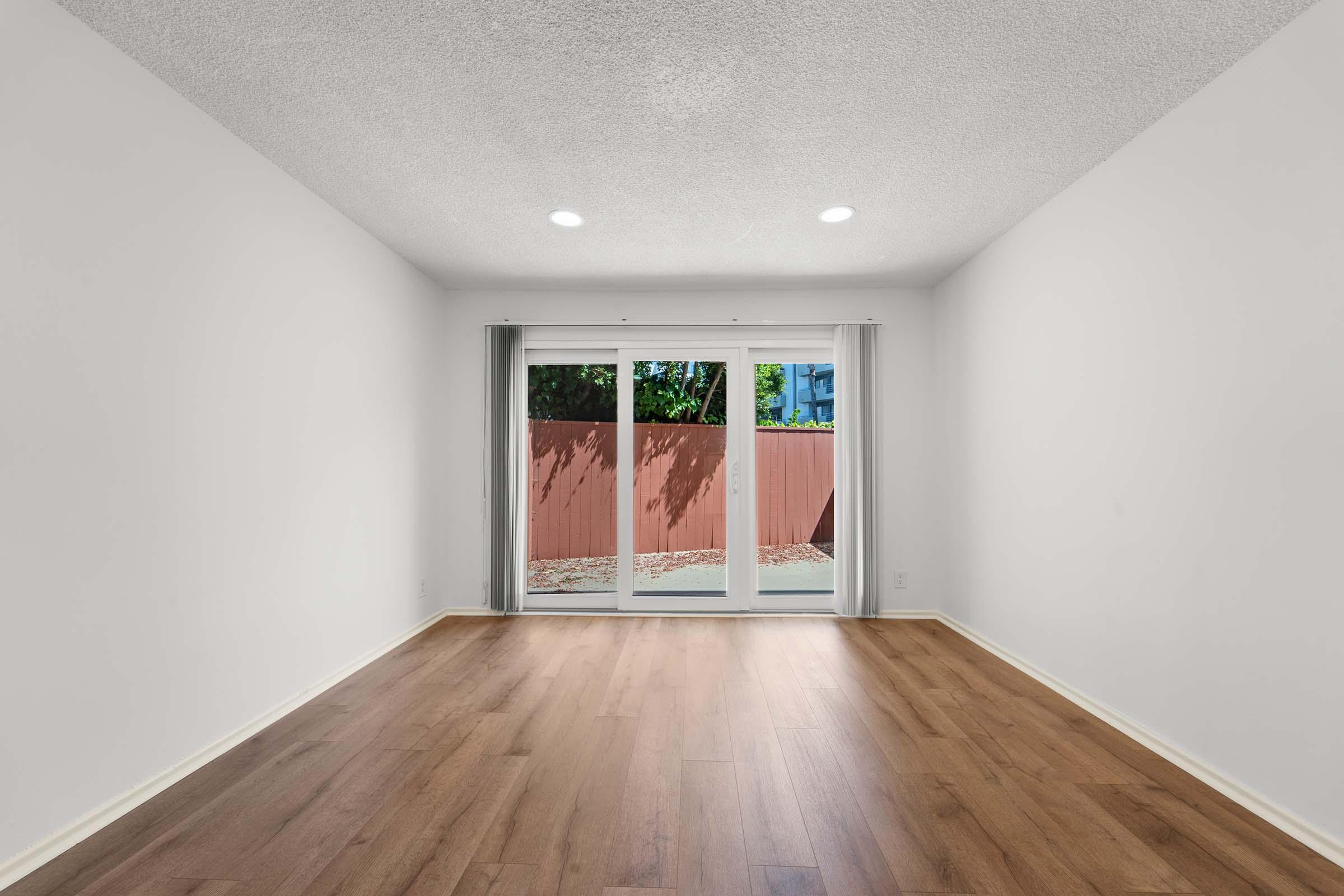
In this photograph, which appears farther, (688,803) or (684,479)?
(684,479)

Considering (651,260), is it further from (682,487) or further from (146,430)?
(146,430)

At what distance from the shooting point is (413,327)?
4.29 meters

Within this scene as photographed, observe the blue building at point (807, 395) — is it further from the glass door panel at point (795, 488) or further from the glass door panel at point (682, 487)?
the glass door panel at point (682, 487)

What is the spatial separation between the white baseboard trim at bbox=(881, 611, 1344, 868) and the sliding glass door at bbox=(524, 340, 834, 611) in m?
1.84

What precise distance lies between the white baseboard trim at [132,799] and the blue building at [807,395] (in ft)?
11.4

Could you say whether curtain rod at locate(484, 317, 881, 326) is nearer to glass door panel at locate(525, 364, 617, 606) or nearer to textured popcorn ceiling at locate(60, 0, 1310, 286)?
glass door panel at locate(525, 364, 617, 606)

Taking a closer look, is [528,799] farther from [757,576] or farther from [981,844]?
[757,576]

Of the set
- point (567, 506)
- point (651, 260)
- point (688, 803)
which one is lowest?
point (688, 803)

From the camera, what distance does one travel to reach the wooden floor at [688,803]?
5.59 feet

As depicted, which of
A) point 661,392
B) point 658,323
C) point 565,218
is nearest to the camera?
point 565,218

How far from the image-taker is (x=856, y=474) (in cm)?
470

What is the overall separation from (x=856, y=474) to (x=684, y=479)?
52.0 inches

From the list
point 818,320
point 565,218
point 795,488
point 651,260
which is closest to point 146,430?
point 565,218

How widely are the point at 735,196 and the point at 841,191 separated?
20.8 inches
